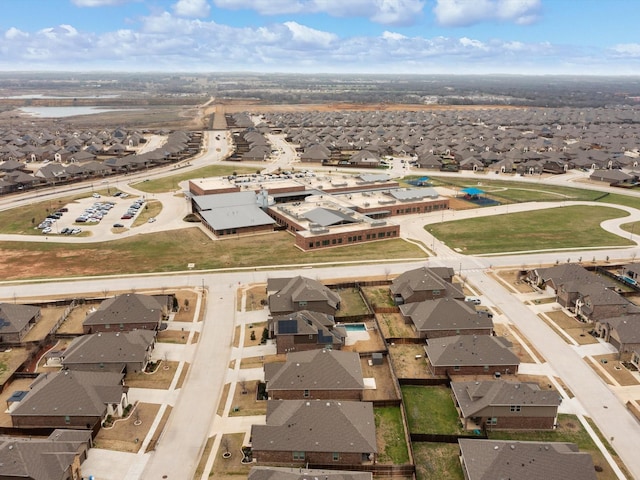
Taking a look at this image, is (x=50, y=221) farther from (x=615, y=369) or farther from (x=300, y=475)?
(x=615, y=369)

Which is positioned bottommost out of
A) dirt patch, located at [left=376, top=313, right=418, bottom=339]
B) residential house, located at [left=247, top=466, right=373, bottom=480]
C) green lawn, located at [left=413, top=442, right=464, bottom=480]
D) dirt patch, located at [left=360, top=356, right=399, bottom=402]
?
dirt patch, located at [left=376, top=313, right=418, bottom=339]

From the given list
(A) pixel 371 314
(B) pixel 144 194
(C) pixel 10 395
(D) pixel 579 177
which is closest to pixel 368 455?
(A) pixel 371 314

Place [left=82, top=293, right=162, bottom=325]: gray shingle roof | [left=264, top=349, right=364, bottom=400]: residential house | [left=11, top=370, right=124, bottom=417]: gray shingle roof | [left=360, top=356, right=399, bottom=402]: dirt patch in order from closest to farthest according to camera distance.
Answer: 1. [left=11, top=370, right=124, bottom=417]: gray shingle roof
2. [left=264, top=349, right=364, bottom=400]: residential house
3. [left=360, top=356, right=399, bottom=402]: dirt patch
4. [left=82, top=293, right=162, bottom=325]: gray shingle roof

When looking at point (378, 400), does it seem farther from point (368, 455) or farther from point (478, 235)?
point (478, 235)

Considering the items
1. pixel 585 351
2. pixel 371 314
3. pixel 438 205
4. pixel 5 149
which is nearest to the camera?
pixel 585 351

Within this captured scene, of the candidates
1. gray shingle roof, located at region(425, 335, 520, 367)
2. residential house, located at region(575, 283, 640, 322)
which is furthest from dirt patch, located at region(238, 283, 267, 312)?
residential house, located at region(575, 283, 640, 322)

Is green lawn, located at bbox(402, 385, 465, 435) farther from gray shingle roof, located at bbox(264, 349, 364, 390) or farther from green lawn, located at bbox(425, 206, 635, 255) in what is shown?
green lawn, located at bbox(425, 206, 635, 255)

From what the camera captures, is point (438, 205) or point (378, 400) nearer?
point (378, 400)
